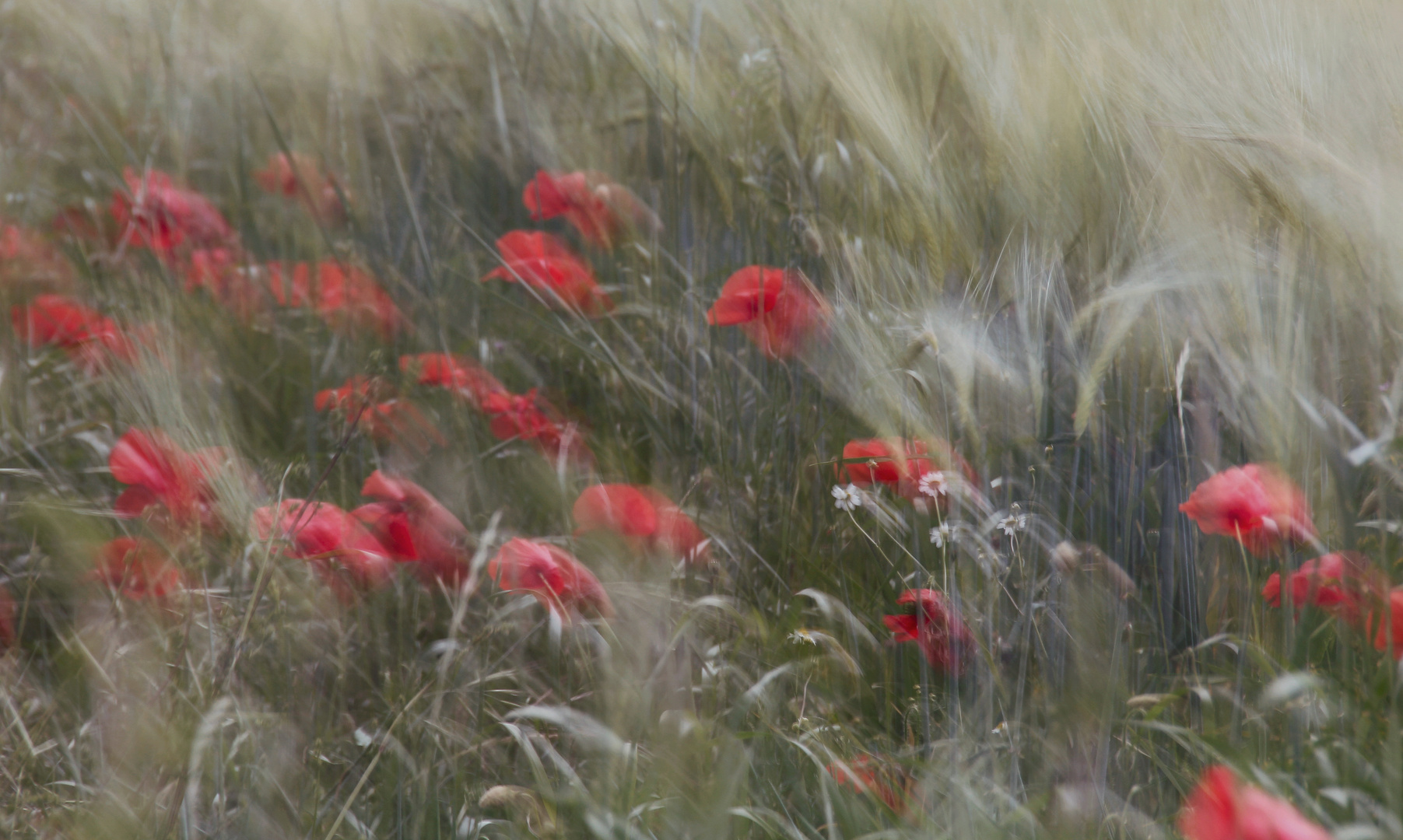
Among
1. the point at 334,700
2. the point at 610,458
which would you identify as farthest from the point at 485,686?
the point at 610,458

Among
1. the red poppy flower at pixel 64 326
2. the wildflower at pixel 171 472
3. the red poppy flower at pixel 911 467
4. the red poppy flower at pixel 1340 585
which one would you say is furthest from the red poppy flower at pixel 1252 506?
the red poppy flower at pixel 64 326

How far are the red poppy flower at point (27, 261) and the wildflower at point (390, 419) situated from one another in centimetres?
48

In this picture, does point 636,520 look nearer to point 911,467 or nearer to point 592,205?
point 911,467

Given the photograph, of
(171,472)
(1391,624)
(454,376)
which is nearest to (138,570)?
(171,472)

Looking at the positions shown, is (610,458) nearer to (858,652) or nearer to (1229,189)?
(858,652)

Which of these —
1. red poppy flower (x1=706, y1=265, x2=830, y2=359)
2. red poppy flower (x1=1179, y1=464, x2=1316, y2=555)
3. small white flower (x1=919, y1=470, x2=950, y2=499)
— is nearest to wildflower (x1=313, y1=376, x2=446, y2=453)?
red poppy flower (x1=706, y1=265, x2=830, y2=359)

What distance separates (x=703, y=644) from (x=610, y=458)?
0.24m

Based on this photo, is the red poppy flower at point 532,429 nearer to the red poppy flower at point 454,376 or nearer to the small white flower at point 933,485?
the red poppy flower at point 454,376

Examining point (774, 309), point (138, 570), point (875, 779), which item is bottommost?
point (875, 779)

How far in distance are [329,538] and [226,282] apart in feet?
1.96

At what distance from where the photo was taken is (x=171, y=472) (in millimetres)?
782

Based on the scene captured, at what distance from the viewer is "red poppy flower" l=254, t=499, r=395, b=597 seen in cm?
77

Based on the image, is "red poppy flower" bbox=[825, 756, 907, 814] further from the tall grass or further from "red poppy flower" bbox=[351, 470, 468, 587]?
"red poppy flower" bbox=[351, 470, 468, 587]

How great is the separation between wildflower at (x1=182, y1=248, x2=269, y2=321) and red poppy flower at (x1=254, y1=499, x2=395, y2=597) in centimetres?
52
